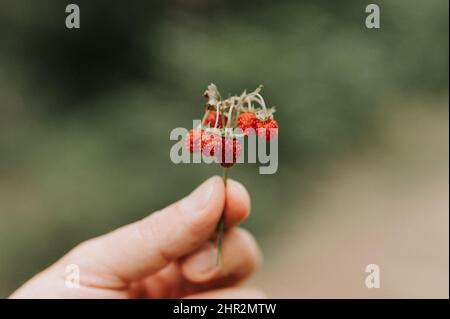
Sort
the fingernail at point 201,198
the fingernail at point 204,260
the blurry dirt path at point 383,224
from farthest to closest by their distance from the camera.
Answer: the blurry dirt path at point 383,224 < the fingernail at point 204,260 < the fingernail at point 201,198

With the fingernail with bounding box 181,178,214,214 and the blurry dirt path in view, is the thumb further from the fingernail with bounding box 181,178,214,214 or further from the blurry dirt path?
the blurry dirt path

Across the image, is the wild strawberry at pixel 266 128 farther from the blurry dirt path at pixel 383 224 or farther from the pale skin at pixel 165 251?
the blurry dirt path at pixel 383 224

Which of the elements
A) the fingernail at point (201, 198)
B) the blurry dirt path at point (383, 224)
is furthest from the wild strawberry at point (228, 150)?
the blurry dirt path at point (383, 224)

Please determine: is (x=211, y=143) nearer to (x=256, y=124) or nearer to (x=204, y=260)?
(x=256, y=124)

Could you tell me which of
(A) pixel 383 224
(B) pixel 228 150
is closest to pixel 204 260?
(B) pixel 228 150

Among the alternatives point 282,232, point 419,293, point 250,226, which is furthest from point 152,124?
point 419,293

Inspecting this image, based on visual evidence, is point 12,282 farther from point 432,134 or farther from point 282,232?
point 432,134
